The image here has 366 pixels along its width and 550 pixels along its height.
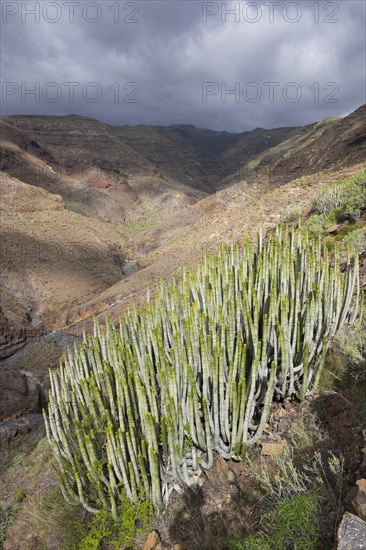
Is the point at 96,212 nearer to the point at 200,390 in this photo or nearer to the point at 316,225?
the point at 316,225

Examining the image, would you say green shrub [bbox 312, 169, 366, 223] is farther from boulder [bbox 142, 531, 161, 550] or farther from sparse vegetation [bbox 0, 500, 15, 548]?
sparse vegetation [bbox 0, 500, 15, 548]

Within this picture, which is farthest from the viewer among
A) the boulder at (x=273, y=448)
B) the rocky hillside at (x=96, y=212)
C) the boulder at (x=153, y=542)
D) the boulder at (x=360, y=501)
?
the rocky hillside at (x=96, y=212)

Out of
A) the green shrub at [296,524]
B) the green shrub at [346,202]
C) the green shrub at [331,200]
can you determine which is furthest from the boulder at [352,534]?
the green shrub at [331,200]

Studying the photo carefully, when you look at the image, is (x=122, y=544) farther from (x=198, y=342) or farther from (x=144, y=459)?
(x=198, y=342)

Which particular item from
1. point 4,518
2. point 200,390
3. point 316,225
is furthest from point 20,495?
point 316,225

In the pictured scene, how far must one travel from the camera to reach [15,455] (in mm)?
7332

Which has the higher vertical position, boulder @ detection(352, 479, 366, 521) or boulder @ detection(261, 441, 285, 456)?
boulder @ detection(352, 479, 366, 521)

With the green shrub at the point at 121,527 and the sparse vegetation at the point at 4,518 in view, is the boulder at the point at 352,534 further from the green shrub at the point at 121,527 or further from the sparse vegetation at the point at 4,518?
the sparse vegetation at the point at 4,518

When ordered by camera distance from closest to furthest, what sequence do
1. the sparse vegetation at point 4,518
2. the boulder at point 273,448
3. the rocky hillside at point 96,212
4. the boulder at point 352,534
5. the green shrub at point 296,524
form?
the boulder at point 352,534 < the green shrub at point 296,524 < the boulder at point 273,448 < the sparse vegetation at point 4,518 < the rocky hillside at point 96,212

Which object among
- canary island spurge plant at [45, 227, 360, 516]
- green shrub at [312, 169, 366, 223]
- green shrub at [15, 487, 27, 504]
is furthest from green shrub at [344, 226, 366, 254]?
green shrub at [15, 487, 27, 504]

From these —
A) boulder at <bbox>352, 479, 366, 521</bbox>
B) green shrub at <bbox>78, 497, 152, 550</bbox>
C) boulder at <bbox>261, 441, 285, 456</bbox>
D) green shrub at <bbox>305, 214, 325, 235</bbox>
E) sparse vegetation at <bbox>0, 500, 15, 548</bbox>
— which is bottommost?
sparse vegetation at <bbox>0, 500, 15, 548</bbox>

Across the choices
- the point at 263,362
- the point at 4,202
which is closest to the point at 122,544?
the point at 263,362

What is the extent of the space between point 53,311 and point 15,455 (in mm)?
12037

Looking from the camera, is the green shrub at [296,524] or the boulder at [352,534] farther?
the green shrub at [296,524]
